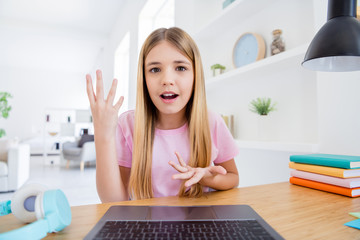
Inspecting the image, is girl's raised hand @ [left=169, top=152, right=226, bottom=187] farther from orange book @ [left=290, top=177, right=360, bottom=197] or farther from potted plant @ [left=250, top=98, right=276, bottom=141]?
potted plant @ [left=250, top=98, right=276, bottom=141]

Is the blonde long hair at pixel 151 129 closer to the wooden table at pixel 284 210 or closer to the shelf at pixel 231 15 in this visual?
the wooden table at pixel 284 210

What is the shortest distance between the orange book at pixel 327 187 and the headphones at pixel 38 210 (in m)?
0.83

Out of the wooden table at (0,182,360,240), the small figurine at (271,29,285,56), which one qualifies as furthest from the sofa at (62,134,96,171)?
the wooden table at (0,182,360,240)

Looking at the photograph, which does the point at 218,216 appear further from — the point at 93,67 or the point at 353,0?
the point at 93,67

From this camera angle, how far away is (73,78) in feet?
31.8

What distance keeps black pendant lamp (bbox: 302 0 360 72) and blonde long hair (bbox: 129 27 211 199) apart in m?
0.42

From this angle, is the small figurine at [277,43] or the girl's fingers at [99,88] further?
the small figurine at [277,43]

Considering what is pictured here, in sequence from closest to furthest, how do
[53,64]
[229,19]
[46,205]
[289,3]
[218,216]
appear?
1. [46,205]
2. [218,216]
3. [289,3]
4. [229,19]
5. [53,64]

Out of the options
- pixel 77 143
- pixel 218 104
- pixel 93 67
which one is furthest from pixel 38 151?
pixel 218 104

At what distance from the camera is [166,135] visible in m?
1.09

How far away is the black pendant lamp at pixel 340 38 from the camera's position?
0.70 m

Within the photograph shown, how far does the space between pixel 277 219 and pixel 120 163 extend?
2.25ft

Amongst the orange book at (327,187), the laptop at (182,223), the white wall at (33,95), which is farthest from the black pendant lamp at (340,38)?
the white wall at (33,95)

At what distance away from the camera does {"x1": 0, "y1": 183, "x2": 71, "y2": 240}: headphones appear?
0.42 metres
